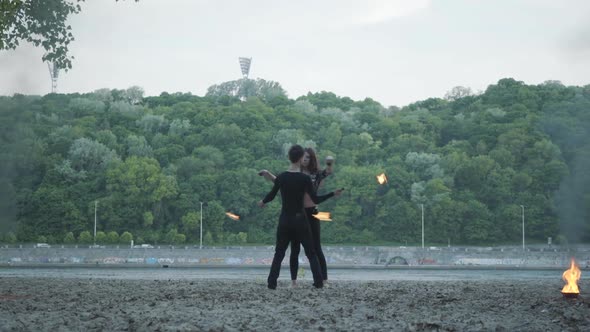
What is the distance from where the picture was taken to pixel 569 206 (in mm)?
13906

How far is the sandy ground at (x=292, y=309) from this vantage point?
1041cm

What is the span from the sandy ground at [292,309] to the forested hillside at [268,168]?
3275 inches

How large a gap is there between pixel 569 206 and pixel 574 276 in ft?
3.77

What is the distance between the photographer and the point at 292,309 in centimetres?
1187

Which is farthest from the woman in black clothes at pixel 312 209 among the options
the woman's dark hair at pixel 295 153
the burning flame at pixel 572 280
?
the burning flame at pixel 572 280

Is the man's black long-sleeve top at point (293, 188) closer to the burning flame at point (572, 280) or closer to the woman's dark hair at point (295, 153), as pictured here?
the woman's dark hair at point (295, 153)

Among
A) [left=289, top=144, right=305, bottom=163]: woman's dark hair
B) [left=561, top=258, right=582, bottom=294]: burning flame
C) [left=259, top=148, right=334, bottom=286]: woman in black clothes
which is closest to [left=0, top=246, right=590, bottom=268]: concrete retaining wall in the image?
[left=259, top=148, right=334, bottom=286]: woman in black clothes

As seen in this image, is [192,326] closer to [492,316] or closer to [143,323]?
[143,323]

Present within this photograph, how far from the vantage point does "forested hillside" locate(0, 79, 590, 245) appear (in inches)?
4459

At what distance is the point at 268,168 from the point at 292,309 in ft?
366

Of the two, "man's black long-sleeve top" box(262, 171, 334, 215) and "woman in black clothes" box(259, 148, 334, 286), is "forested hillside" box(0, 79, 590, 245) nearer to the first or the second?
"woman in black clothes" box(259, 148, 334, 286)

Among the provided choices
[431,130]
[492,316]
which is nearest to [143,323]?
[492,316]

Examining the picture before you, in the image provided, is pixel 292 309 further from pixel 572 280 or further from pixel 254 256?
pixel 254 256

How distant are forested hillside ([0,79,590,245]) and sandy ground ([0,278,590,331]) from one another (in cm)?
8319
